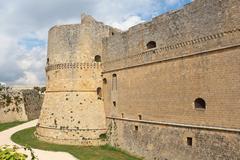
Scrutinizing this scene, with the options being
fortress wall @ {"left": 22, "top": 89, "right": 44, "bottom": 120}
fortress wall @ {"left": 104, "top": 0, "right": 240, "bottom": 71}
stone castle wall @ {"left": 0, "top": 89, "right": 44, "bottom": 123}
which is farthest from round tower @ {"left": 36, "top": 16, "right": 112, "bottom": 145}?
fortress wall @ {"left": 22, "top": 89, "right": 44, "bottom": 120}

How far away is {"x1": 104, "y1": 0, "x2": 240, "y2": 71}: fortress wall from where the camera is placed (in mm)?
11180

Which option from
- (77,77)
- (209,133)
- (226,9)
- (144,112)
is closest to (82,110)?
(77,77)

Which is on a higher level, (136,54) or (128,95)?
(136,54)

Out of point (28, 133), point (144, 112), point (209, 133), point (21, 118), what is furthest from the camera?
point (21, 118)

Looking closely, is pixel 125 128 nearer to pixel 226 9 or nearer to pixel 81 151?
pixel 81 151

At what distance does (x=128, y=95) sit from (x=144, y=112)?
1963 mm

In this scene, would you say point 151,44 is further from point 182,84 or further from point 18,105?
point 18,105

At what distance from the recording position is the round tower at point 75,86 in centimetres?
1888

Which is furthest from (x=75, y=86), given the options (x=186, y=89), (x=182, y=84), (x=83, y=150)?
(x=186, y=89)

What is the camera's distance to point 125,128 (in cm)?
1709

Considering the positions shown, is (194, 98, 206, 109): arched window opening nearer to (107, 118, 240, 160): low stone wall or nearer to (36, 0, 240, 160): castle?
(36, 0, 240, 160): castle

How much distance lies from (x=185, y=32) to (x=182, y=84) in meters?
2.44

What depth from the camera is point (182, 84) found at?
13.1m

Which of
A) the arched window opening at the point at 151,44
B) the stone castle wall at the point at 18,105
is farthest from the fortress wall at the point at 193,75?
the stone castle wall at the point at 18,105
